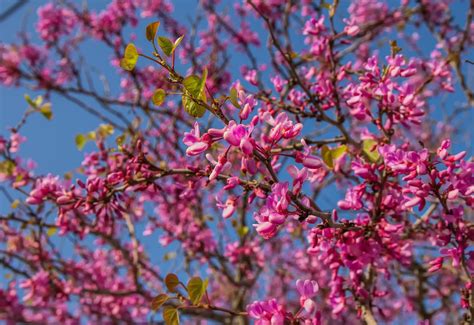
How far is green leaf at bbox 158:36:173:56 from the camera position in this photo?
5.05 ft

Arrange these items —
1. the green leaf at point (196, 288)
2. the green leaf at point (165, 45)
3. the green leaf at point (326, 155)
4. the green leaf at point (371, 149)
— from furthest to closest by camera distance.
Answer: the green leaf at point (371, 149)
the green leaf at point (326, 155)
the green leaf at point (196, 288)
the green leaf at point (165, 45)

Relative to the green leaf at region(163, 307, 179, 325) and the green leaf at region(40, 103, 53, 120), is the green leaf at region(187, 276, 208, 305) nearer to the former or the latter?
the green leaf at region(163, 307, 179, 325)

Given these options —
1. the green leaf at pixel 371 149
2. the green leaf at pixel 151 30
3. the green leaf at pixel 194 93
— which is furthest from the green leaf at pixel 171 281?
the green leaf at pixel 371 149

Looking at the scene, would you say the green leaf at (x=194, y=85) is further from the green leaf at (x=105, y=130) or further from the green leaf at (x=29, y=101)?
the green leaf at (x=29, y=101)

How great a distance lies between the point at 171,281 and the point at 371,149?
3.94ft

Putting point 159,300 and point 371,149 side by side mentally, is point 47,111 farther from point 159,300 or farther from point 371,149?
point 371,149

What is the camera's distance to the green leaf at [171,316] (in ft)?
5.36

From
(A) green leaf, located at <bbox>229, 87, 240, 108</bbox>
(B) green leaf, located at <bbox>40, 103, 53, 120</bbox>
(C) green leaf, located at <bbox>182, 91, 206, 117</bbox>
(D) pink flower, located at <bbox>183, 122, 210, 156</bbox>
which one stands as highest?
(B) green leaf, located at <bbox>40, 103, 53, 120</bbox>

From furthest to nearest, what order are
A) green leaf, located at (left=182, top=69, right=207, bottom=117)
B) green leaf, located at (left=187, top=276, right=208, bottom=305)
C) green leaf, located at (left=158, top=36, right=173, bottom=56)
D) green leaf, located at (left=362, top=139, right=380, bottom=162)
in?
green leaf, located at (left=362, top=139, right=380, bottom=162) < green leaf, located at (left=187, top=276, right=208, bottom=305) < green leaf, located at (left=158, top=36, right=173, bottom=56) < green leaf, located at (left=182, top=69, right=207, bottom=117)

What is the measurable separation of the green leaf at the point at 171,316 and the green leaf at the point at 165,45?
3.17 feet

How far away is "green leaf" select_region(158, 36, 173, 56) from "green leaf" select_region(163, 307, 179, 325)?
965 millimetres

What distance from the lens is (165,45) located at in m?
1.54

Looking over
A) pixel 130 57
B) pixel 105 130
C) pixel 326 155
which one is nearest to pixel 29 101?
pixel 105 130

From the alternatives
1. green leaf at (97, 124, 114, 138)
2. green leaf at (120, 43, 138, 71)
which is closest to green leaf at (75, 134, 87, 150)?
green leaf at (97, 124, 114, 138)
